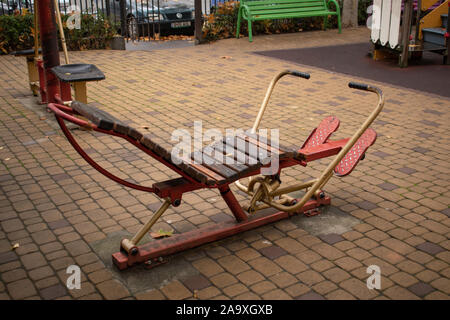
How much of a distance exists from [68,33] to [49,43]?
480cm

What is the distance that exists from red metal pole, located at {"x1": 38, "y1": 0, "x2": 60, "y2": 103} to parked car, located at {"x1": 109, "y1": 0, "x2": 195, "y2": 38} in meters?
6.17

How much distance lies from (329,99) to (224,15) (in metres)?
5.98

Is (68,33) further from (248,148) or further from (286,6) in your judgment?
(248,148)

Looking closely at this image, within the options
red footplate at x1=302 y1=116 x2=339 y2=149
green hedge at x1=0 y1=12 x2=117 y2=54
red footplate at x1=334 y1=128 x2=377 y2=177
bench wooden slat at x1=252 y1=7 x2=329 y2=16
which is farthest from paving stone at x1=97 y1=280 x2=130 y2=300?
bench wooden slat at x1=252 y1=7 x2=329 y2=16

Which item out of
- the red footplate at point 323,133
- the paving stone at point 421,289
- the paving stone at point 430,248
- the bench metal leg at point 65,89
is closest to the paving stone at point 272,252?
the paving stone at point 421,289

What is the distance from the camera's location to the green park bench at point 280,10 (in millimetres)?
12539

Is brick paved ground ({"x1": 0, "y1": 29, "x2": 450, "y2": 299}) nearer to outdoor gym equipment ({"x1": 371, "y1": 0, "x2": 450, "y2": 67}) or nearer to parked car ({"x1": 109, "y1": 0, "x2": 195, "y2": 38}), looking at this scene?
outdoor gym equipment ({"x1": 371, "y1": 0, "x2": 450, "y2": 67})

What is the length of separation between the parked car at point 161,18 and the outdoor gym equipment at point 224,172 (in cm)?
944

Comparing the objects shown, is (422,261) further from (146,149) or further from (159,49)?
(159,49)

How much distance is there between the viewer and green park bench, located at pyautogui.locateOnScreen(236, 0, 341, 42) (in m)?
12.5

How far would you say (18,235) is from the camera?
13.4ft

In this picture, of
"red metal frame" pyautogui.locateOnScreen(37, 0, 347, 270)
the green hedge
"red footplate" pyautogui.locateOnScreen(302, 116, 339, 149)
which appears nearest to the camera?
"red metal frame" pyautogui.locateOnScreen(37, 0, 347, 270)
